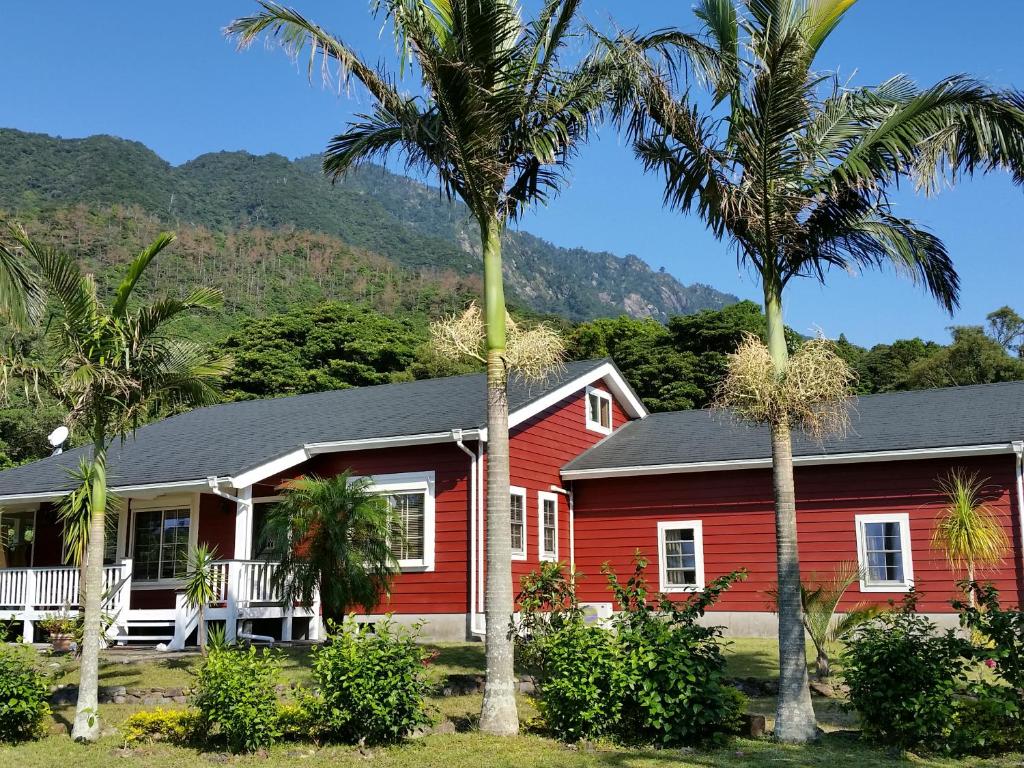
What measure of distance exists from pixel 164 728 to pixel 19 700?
1439mm

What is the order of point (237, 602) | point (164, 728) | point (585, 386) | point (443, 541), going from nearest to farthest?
1. point (164, 728)
2. point (237, 602)
3. point (443, 541)
4. point (585, 386)

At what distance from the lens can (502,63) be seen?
1002cm

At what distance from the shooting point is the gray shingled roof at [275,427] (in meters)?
17.9

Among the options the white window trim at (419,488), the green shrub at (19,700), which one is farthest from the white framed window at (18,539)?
the green shrub at (19,700)

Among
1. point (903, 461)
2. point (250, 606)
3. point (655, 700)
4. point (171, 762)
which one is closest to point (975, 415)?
point (903, 461)

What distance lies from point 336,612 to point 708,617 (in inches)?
295

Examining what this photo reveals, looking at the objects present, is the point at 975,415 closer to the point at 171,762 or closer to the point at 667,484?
the point at 667,484

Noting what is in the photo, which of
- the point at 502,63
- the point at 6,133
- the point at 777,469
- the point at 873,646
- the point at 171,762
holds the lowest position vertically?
the point at 171,762

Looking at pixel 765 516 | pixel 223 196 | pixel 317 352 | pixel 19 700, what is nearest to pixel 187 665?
pixel 19 700

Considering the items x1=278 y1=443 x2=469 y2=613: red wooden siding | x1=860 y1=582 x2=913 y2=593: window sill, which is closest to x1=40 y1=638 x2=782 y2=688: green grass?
x1=278 y1=443 x2=469 y2=613: red wooden siding

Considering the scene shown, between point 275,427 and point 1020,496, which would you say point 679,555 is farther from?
point 275,427

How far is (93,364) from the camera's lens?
384 inches

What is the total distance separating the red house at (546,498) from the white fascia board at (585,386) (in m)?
0.08

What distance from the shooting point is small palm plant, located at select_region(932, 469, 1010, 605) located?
582 inches
